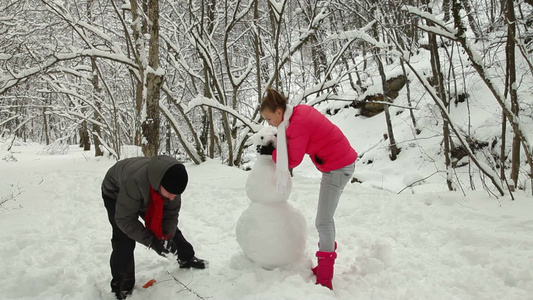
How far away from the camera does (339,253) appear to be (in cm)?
335

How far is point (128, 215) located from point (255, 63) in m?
7.39

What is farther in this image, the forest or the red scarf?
the forest

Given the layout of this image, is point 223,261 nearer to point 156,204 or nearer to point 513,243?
point 156,204

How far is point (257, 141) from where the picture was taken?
9.61 feet

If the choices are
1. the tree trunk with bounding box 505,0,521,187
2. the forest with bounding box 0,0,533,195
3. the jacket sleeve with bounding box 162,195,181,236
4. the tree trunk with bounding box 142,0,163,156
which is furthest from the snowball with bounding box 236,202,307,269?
the tree trunk with bounding box 505,0,521,187

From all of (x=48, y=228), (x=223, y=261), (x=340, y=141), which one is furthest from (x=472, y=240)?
(x=48, y=228)

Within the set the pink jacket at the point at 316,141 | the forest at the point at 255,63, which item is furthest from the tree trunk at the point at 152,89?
the pink jacket at the point at 316,141

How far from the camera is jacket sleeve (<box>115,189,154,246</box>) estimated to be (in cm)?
238

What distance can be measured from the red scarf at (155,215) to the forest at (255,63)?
9.43 feet

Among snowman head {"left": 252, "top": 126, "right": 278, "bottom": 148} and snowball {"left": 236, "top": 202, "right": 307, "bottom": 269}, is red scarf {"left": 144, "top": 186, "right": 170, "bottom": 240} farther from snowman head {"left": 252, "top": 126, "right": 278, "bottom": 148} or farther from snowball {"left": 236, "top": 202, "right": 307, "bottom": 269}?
snowman head {"left": 252, "top": 126, "right": 278, "bottom": 148}

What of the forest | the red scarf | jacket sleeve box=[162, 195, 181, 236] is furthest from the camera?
the forest

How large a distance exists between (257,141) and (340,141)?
745 millimetres

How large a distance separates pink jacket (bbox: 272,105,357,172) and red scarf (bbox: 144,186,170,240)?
43.7 inches

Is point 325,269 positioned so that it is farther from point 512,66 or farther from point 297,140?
point 512,66
